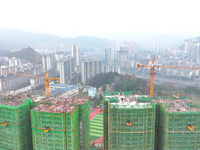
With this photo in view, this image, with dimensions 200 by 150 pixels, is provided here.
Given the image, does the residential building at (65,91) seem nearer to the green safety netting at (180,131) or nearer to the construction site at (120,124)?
the construction site at (120,124)

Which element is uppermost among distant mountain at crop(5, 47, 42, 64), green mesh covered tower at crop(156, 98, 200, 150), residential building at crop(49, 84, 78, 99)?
distant mountain at crop(5, 47, 42, 64)

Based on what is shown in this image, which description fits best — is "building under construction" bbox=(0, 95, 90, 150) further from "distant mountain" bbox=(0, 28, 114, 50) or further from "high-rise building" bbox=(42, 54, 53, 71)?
"distant mountain" bbox=(0, 28, 114, 50)

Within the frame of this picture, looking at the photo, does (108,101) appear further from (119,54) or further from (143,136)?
(119,54)

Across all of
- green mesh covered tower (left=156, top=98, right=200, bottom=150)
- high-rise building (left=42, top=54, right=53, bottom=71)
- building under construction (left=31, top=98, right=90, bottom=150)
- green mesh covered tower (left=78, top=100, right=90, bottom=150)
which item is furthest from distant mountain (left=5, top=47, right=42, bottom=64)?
green mesh covered tower (left=156, top=98, right=200, bottom=150)

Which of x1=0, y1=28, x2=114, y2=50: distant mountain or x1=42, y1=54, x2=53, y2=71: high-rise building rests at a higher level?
x1=0, y1=28, x2=114, y2=50: distant mountain

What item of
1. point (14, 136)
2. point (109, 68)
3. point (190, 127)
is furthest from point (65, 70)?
point (190, 127)

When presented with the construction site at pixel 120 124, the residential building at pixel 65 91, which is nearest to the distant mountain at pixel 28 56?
the residential building at pixel 65 91

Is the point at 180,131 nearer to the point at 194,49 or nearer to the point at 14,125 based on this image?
the point at 14,125
